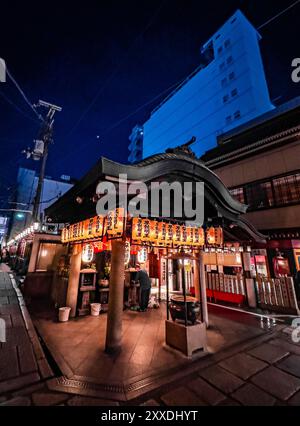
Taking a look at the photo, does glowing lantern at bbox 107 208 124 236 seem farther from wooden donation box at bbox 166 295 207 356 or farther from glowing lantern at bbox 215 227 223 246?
glowing lantern at bbox 215 227 223 246

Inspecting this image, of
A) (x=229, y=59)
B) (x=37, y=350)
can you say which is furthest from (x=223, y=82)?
(x=37, y=350)

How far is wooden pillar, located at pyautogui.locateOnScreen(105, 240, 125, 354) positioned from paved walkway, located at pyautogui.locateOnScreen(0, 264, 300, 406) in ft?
6.43

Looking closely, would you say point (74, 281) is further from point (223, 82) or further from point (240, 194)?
point (223, 82)

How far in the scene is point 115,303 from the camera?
6.75 meters

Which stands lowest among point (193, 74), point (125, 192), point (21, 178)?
point (125, 192)

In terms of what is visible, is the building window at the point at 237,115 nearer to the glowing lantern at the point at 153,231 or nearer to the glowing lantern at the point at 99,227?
the glowing lantern at the point at 153,231

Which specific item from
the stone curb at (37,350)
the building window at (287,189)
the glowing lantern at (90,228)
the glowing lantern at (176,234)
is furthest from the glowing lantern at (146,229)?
the building window at (287,189)

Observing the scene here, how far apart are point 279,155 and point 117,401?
1695 cm

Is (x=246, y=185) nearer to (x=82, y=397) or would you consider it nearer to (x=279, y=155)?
(x=279, y=155)

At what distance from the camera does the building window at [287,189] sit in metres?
13.3

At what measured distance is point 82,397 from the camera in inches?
167

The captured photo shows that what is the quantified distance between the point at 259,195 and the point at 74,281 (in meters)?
14.8
